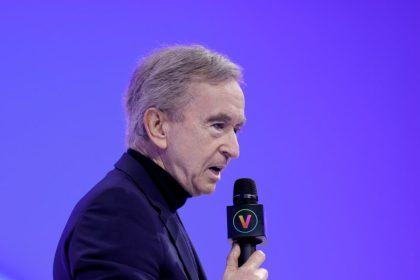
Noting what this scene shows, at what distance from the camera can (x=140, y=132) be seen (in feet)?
5.17

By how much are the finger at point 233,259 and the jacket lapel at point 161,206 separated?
0.34 feet

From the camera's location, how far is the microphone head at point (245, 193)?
4.87 feet

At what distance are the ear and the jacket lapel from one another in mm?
72

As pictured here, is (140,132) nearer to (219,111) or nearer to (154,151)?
(154,151)

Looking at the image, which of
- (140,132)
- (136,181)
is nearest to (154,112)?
(140,132)

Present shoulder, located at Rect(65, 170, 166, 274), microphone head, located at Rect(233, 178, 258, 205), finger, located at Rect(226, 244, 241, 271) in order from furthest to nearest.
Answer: microphone head, located at Rect(233, 178, 258, 205) → finger, located at Rect(226, 244, 241, 271) → shoulder, located at Rect(65, 170, 166, 274)

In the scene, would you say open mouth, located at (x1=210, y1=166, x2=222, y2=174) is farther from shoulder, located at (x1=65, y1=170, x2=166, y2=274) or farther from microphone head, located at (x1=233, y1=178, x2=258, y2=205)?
shoulder, located at (x1=65, y1=170, x2=166, y2=274)

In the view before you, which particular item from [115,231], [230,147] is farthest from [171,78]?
[115,231]

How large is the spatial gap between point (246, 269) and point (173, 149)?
1.13ft

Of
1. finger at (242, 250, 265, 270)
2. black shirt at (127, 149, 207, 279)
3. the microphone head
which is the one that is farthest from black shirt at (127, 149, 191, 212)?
finger at (242, 250, 265, 270)

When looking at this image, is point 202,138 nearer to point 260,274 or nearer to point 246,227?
point 246,227

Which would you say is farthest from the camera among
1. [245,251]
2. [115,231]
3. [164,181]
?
[164,181]

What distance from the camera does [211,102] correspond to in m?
1.54

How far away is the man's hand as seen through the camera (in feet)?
4.34
